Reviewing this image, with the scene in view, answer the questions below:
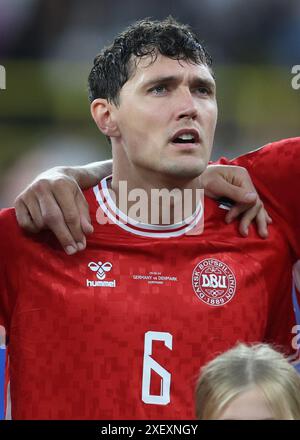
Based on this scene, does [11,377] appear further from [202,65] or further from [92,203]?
[202,65]

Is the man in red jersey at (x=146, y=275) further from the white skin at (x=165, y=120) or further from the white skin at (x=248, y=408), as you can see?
the white skin at (x=248, y=408)

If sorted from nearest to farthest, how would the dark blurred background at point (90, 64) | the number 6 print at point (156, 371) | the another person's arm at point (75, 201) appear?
the number 6 print at point (156, 371), the another person's arm at point (75, 201), the dark blurred background at point (90, 64)

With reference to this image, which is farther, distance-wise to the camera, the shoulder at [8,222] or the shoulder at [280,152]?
the shoulder at [280,152]

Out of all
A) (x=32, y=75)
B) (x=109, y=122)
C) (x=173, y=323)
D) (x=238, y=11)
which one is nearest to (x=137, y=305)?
(x=173, y=323)

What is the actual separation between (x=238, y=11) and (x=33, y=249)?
132 inches

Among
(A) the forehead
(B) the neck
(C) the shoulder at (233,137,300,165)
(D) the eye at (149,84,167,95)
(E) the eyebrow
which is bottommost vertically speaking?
(B) the neck

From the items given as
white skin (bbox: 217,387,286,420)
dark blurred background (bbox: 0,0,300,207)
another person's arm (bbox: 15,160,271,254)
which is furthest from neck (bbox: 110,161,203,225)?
dark blurred background (bbox: 0,0,300,207)

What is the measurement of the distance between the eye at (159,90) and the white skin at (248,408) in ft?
3.74

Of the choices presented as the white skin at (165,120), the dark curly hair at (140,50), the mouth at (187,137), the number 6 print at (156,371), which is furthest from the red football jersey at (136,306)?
the dark curly hair at (140,50)

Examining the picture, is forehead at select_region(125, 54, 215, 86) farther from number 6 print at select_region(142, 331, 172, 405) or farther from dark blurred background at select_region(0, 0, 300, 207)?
dark blurred background at select_region(0, 0, 300, 207)

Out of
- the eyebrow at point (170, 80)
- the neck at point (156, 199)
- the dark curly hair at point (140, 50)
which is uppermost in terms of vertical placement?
the dark curly hair at point (140, 50)

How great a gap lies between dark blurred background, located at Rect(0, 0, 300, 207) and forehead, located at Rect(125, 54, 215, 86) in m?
2.40

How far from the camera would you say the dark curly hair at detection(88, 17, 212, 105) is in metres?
2.70

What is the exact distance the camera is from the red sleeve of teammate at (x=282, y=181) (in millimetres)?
2730
